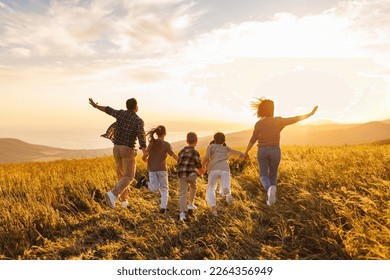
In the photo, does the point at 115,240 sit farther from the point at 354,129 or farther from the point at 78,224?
the point at 354,129

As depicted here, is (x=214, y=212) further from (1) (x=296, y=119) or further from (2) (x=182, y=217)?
(1) (x=296, y=119)

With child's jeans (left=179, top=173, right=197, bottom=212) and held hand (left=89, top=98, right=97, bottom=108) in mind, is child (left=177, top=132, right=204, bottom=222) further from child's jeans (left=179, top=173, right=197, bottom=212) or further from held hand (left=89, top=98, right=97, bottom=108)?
held hand (left=89, top=98, right=97, bottom=108)

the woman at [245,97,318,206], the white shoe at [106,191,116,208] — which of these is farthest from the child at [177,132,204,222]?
the white shoe at [106,191,116,208]

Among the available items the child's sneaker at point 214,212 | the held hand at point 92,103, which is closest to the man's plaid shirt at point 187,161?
the child's sneaker at point 214,212

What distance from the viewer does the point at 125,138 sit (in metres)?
8.32

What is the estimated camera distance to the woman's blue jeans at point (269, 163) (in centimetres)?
805

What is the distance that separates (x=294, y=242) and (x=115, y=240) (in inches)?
116

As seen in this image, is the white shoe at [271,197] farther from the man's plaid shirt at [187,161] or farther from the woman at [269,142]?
the man's plaid shirt at [187,161]

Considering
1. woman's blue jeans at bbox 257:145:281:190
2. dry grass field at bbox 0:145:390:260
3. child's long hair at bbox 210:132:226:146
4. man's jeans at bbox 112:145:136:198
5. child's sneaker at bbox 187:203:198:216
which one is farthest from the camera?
man's jeans at bbox 112:145:136:198

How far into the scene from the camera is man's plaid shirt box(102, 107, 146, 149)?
8234 mm

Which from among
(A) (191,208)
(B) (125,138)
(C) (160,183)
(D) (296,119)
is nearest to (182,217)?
(A) (191,208)

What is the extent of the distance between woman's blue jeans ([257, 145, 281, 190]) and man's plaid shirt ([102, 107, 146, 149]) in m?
2.60

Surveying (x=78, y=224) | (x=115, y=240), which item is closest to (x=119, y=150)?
(x=78, y=224)

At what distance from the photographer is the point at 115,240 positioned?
638 centimetres
